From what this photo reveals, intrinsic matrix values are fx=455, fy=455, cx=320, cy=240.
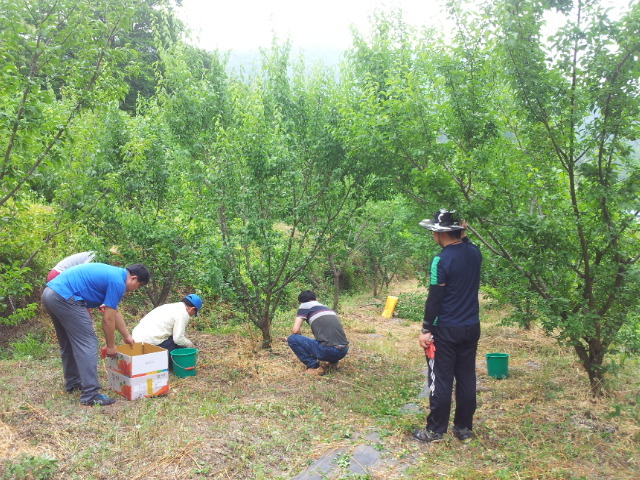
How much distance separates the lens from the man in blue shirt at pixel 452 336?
4094mm

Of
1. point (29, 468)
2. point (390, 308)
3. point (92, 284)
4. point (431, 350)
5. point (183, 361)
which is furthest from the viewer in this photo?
point (390, 308)

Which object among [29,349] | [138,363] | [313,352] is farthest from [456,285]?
[29,349]

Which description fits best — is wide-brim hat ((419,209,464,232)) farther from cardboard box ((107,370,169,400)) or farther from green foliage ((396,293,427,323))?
green foliage ((396,293,427,323))

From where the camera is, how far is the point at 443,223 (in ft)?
14.3

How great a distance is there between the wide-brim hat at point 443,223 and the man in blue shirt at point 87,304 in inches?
119

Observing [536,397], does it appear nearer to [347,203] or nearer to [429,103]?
[429,103]

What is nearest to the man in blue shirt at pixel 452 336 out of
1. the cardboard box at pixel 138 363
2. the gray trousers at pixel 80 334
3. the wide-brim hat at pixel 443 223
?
the wide-brim hat at pixel 443 223

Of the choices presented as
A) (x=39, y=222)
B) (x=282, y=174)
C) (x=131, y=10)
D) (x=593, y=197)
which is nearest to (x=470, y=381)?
(x=593, y=197)

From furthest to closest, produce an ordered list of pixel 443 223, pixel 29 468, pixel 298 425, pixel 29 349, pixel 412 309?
pixel 412 309 → pixel 29 349 → pixel 298 425 → pixel 443 223 → pixel 29 468

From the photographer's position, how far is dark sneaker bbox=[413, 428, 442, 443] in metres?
4.08

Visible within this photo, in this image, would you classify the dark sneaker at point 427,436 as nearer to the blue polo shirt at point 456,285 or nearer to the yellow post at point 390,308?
the blue polo shirt at point 456,285

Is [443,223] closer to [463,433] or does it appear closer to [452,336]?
[452,336]

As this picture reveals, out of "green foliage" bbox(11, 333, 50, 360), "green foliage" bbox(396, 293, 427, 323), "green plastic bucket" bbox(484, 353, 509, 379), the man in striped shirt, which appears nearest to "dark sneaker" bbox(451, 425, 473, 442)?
"green plastic bucket" bbox(484, 353, 509, 379)

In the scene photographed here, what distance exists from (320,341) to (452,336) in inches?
100
